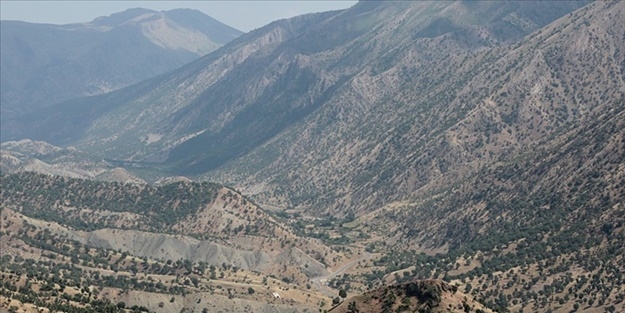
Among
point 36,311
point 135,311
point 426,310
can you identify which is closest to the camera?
point 426,310

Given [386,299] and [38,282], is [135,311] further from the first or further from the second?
[386,299]

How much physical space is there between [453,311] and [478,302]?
14.3m

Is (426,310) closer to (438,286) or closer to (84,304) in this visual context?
(438,286)

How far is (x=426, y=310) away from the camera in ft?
513

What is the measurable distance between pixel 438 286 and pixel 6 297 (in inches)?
3014

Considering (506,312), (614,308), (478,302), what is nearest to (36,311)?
(478,302)

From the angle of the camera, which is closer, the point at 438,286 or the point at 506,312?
the point at 438,286

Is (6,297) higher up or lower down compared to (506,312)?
higher up

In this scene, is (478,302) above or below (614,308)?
above

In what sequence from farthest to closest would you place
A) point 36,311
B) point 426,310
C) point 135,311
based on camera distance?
point 135,311
point 36,311
point 426,310

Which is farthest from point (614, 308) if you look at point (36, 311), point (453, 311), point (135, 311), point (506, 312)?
point (36, 311)

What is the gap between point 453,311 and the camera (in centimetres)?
15725

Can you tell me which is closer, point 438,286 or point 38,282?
point 438,286

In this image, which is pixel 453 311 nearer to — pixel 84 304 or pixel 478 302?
pixel 478 302
